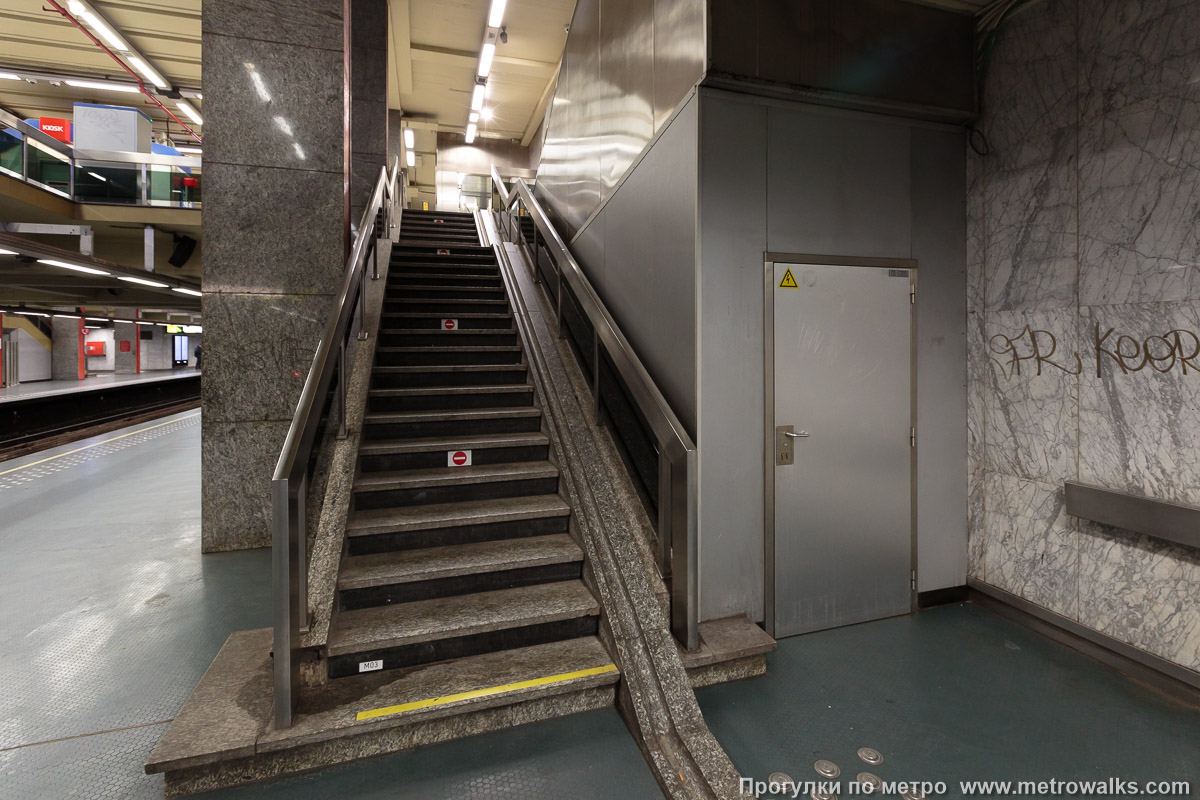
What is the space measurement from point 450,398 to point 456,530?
3.94ft

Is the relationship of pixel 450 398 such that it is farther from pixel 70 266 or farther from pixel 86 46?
pixel 86 46

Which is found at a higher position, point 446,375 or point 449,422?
point 446,375

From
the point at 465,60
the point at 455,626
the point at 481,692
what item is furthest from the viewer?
the point at 465,60

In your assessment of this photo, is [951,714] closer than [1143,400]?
Yes

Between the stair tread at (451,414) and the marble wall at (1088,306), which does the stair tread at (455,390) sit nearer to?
the stair tread at (451,414)

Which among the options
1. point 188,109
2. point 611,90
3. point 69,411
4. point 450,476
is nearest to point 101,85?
point 188,109

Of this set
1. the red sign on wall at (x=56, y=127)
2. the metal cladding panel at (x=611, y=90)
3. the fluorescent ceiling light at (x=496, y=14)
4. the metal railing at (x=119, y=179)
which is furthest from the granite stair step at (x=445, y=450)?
the red sign on wall at (x=56, y=127)

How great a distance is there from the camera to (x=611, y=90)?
3.86 metres

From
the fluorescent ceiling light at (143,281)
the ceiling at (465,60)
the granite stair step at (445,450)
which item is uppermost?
the ceiling at (465,60)

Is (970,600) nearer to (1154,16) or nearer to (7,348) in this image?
(1154,16)

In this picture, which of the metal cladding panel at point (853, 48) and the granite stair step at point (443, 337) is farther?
the granite stair step at point (443, 337)

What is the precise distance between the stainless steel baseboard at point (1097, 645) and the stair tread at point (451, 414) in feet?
9.39

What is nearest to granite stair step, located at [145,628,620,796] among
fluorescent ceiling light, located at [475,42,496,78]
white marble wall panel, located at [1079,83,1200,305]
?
white marble wall panel, located at [1079,83,1200,305]

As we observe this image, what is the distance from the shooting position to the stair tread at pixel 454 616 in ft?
7.25
